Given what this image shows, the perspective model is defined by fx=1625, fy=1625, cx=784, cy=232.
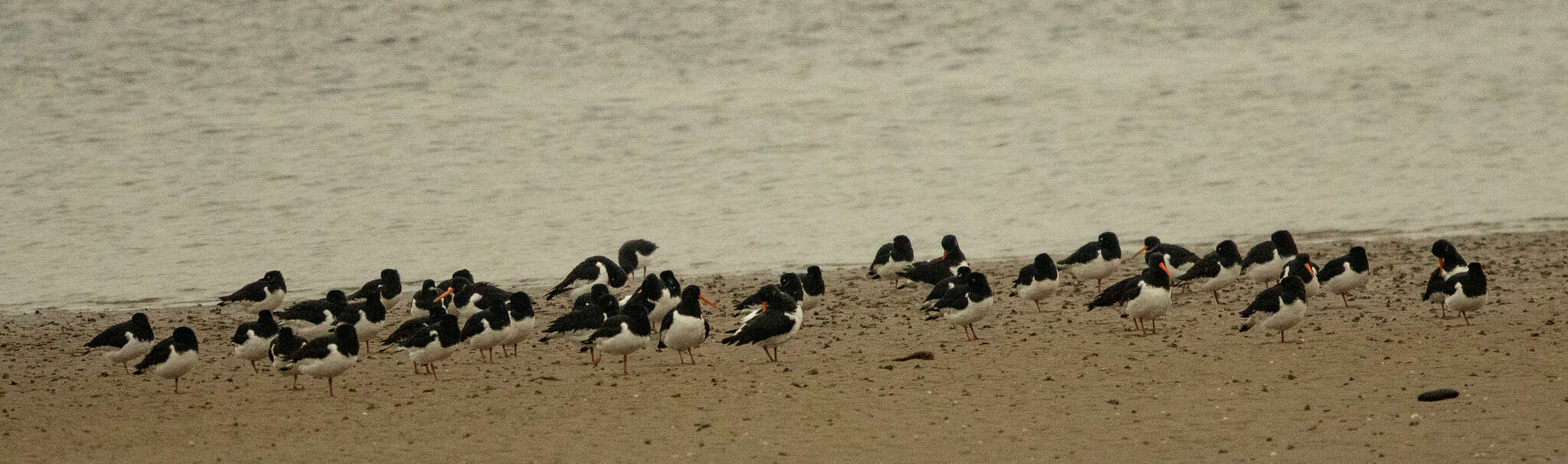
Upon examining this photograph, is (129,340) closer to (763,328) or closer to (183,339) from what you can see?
(183,339)

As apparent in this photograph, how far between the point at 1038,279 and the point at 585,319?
14.0 ft

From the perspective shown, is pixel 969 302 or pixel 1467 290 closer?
pixel 1467 290

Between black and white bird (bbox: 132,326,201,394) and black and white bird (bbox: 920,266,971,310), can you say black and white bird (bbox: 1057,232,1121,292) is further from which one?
black and white bird (bbox: 132,326,201,394)

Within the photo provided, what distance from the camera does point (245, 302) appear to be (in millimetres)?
16578

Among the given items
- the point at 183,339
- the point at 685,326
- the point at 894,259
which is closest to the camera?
the point at 183,339

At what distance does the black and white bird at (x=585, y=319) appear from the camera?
13695 mm

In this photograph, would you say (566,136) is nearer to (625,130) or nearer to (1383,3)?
(625,130)

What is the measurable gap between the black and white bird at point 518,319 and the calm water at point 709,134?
508cm

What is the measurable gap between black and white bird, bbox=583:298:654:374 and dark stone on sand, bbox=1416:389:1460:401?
5.86 metres

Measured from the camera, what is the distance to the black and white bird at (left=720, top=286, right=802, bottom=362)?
517 inches

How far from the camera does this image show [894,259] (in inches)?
674

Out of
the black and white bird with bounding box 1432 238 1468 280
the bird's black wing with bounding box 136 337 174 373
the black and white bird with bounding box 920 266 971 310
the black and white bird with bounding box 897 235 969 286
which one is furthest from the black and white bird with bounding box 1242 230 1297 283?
the bird's black wing with bounding box 136 337 174 373

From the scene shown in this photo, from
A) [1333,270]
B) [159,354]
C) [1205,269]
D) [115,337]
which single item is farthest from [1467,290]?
[115,337]

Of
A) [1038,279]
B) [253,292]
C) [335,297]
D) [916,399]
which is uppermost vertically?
[253,292]
